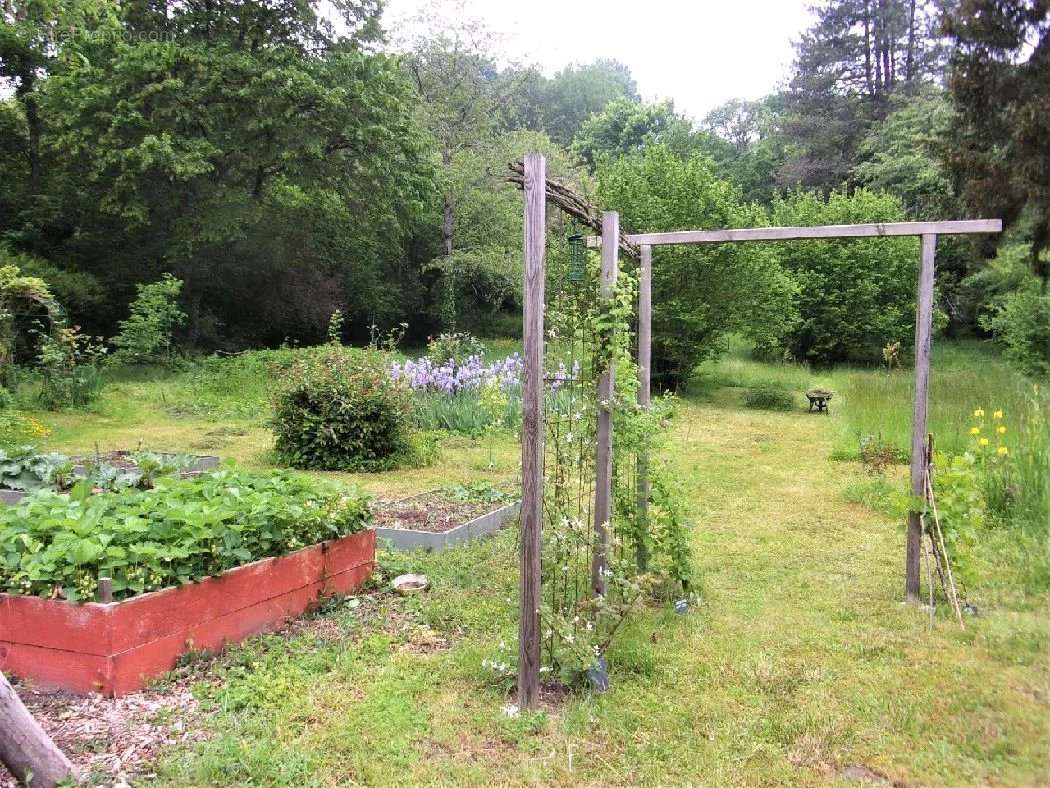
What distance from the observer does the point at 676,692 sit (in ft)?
10.5

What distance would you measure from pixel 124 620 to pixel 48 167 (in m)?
19.4

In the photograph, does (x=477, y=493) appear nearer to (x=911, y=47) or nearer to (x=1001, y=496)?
(x=1001, y=496)

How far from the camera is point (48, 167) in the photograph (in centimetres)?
1875

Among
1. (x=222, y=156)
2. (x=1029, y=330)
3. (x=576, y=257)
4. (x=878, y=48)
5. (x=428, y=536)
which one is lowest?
(x=428, y=536)

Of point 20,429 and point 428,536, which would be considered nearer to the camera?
point 428,536

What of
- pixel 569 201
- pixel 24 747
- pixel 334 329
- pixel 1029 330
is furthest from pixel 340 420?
pixel 1029 330

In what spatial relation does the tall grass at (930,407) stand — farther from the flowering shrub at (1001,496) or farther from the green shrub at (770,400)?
the green shrub at (770,400)

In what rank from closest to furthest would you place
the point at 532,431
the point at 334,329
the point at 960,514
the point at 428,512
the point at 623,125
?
the point at 532,431 < the point at 960,514 < the point at 428,512 < the point at 334,329 < the point at 623,125

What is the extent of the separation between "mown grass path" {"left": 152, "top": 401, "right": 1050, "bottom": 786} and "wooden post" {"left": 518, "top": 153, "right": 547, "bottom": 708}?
0.23 metres

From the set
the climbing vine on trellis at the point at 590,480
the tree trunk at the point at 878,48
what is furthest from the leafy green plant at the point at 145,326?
the tree trunk at the point at 878,48

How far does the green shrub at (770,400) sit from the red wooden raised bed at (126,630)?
1239cm

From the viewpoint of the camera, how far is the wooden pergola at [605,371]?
2.93 meters

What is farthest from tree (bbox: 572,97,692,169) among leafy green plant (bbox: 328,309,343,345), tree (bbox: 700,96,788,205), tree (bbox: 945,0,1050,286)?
leafy green plant (bbox: 328,309,343,345)

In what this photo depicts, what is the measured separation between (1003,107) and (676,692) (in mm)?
15431
